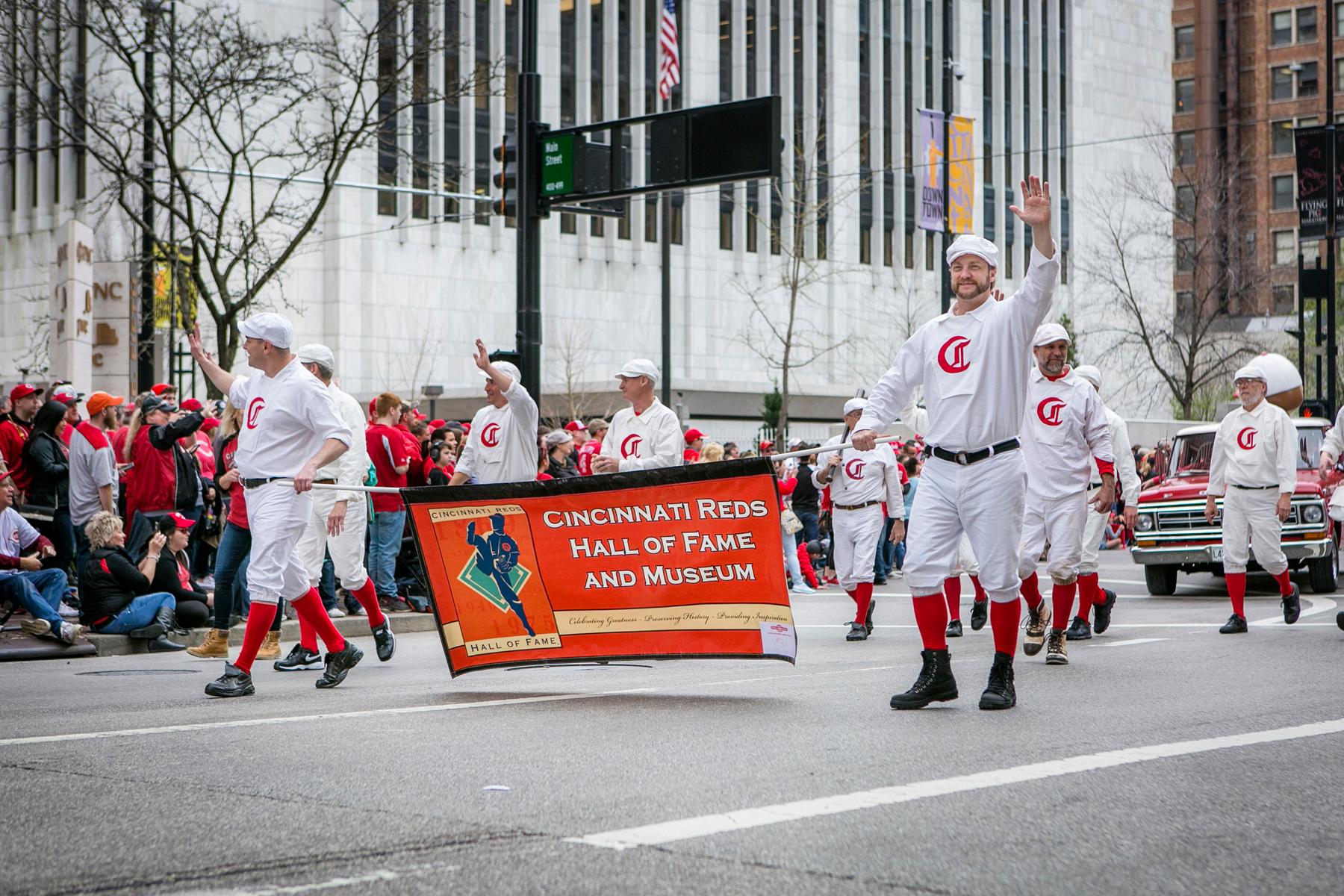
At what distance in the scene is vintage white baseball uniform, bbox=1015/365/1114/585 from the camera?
10.7 metres

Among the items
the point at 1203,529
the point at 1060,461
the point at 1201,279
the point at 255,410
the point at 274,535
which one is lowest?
the point at 1203,529

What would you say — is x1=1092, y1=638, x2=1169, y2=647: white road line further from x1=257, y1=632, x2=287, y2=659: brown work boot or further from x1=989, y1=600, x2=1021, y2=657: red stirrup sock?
x1=257, y1=632, x2=287, y2=659: brown work boot

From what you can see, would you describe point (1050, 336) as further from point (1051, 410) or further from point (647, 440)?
point (647, 440)

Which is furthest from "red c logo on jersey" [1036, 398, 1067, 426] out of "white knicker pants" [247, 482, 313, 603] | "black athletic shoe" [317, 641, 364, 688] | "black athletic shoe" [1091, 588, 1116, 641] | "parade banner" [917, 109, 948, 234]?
"parade banner" [917, 109, 948, 234]

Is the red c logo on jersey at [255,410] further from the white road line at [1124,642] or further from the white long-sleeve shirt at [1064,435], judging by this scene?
the white road line at [1124,642]

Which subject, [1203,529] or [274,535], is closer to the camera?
[274,535]

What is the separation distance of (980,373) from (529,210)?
29.9 ft

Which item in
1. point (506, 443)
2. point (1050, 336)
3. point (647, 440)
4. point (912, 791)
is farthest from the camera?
point (506, 443)

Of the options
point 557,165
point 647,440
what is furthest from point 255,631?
point 557,165

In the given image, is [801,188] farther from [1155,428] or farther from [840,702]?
[840,702]

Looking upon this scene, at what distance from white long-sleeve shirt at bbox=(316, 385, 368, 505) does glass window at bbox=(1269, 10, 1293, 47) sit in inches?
3630

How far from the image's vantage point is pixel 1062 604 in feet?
34.2

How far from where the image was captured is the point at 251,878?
4.17 meters

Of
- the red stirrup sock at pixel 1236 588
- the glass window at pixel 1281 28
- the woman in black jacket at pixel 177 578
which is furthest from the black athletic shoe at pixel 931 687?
the glass window at pixel 1281 28
